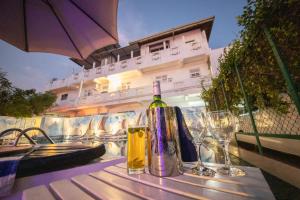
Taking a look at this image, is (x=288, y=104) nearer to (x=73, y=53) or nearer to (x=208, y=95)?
(x=208, y=95)

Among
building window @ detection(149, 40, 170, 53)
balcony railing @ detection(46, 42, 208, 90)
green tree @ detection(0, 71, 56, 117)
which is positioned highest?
building window @ detection(149, 40, 170, 53)

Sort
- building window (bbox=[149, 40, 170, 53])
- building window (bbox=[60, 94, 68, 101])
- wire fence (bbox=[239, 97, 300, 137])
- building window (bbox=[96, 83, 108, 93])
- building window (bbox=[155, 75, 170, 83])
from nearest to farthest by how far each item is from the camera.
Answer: wire fence (bbox=[239, 97, 300, 137]) < building window (bbox=[155, 75, 170, 83]) < building window (bbox=[149, 40, 170, 53]) < building window (bbox=[96, 83, 108, 93]) < building window (bbox=[60, 94, 68, 101])

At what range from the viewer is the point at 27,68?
32.6 m

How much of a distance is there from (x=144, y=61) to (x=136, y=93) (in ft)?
8.46

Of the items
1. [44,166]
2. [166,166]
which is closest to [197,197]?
→ [166,166]

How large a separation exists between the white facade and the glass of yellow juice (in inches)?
330

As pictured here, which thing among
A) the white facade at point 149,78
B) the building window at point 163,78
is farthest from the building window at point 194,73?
the building window at point 163,78

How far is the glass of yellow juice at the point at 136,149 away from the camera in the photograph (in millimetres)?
554

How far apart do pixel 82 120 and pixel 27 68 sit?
35.5 meters

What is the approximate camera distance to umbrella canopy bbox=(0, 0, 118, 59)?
193 centimetres

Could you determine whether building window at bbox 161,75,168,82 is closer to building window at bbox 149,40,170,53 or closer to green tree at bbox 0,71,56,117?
building window at bbox 149,40,170,53

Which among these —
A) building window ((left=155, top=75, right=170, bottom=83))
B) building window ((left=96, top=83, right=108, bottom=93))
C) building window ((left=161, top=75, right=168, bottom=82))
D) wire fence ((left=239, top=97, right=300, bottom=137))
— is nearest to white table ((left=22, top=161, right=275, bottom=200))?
wire fence ((left=239, top=97, right=300, bottom=137))

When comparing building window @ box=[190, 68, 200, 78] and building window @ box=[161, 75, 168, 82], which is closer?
building window @ box=[190, 68, 200, 78]

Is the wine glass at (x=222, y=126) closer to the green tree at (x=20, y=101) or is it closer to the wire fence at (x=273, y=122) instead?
the wire fence at (x=273, y=122)
